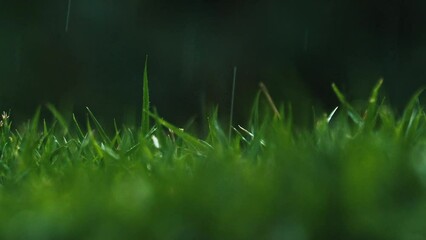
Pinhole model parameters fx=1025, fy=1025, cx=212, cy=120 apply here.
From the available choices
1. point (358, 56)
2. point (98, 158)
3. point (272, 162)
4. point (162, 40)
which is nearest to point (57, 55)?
point (162, 40)

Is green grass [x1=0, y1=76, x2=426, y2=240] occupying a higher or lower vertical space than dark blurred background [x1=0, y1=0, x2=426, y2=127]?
higher

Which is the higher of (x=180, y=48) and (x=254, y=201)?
(x=254, y=201)

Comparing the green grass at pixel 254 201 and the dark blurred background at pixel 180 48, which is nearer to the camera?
the green grass at pixel 254 201

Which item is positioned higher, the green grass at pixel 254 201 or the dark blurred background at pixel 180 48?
the green grass at pixel 254 201

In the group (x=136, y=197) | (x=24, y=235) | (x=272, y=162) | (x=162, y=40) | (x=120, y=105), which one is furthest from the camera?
(x=162, y=40)

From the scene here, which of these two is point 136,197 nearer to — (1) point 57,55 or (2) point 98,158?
(2) point 98,158

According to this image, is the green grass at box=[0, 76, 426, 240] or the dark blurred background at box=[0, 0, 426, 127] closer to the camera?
the green grass at box=[0, 76, 426, 240]

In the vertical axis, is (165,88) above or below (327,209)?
below

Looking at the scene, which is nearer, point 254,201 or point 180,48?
point 254,201
